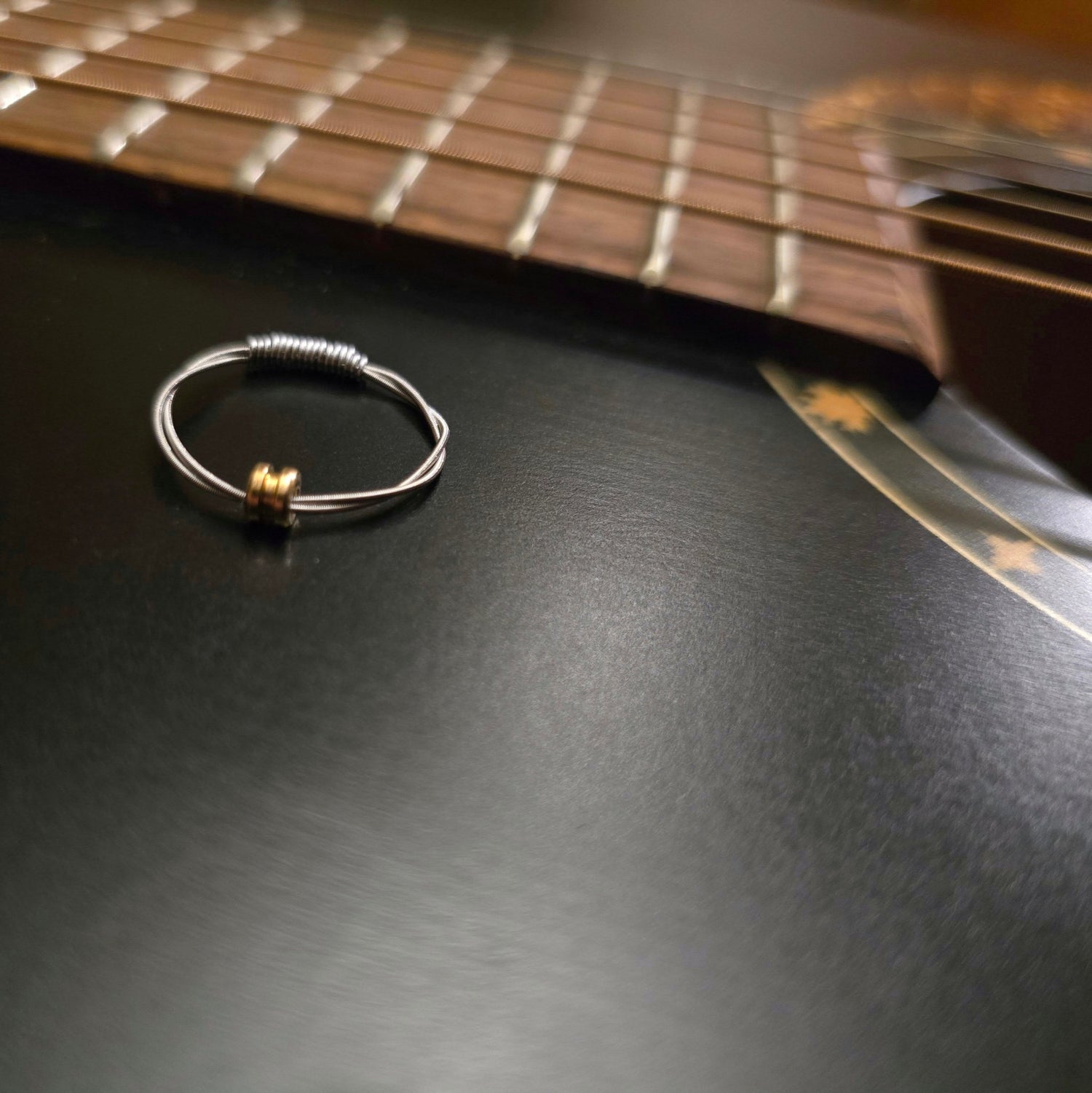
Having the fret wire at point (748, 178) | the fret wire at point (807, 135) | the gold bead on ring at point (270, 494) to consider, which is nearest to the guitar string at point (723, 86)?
the fret wire at point (807, 135)

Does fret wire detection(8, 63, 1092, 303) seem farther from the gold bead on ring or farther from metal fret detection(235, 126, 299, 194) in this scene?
the gold bead on ring

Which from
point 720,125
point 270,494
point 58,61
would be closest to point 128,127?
point 58,61

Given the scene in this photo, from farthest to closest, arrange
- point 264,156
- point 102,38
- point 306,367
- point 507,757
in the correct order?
point 102,38, point 264,156, point 306,367, point 507,757

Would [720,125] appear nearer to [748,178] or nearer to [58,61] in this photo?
[748,178]

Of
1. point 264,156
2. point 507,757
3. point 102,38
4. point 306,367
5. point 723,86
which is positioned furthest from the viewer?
point 723,86

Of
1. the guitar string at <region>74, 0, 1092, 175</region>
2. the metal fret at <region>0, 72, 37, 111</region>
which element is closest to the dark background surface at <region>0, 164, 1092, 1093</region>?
the metal fret at <region>0, 72, 37, 111</region>

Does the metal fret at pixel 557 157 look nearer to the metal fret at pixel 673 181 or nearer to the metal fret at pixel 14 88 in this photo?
the metal fret at pixel 673 181

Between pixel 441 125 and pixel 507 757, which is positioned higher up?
pixel 441 125
